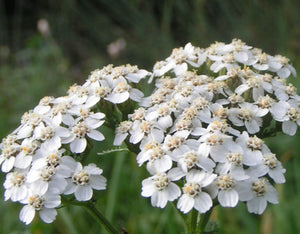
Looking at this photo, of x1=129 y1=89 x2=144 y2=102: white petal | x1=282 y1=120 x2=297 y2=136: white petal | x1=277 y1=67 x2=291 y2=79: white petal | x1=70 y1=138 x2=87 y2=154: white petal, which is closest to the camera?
x1=70 y1=138 x2=87 y2=154: white petal

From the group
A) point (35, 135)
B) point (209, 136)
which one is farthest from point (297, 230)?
point (35, 135)

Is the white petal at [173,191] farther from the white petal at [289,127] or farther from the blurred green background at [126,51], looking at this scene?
the blurred green background at [126,51]

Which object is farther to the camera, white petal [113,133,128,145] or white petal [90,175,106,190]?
white petal [113,133,128,145]

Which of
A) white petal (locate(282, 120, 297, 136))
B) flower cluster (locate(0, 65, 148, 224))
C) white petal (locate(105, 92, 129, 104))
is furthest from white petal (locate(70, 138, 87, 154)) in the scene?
white petal (locate(282, 120, 297, 136))

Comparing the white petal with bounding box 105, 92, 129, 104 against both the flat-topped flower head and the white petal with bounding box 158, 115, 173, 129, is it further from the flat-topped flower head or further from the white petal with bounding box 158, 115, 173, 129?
the flat-topped flower head

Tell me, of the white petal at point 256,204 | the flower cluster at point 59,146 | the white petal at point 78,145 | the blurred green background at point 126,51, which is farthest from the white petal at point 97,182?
the blurred green background at point 126,51

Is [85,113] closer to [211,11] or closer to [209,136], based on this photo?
[209,136]
